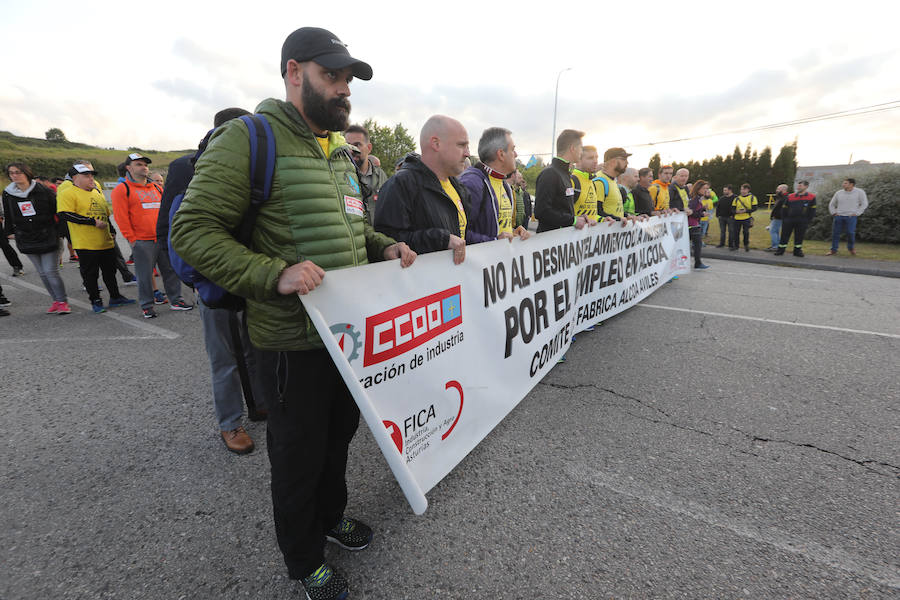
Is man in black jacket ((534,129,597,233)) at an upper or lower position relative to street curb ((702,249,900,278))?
upper

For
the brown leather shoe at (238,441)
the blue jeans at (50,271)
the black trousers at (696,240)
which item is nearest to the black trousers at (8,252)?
the blue jeans at (50,271)

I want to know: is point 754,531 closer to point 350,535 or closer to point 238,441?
point 350,535

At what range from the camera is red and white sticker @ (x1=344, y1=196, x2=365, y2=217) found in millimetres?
1615

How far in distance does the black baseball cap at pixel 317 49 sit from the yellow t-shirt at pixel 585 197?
3779mm

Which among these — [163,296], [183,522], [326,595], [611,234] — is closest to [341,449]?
[326,595]

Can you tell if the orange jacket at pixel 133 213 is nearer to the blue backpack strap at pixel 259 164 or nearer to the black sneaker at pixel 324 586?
the blue backpack strap at pixel 259 164

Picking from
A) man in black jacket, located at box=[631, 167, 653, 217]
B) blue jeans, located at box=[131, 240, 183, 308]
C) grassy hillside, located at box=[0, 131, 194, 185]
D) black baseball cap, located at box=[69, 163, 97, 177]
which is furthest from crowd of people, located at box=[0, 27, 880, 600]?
grassy hillside, located at box=[0, 131, 194, 185]

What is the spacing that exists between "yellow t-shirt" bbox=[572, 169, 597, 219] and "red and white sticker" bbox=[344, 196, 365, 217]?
3611mm

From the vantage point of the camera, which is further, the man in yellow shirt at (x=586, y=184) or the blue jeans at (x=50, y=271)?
the blue jeans at (x=50, y=271)

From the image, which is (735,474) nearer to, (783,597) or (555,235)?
(783,597)

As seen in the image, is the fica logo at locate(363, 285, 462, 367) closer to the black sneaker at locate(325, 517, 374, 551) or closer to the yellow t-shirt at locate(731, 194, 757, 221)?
the black sneaker at locate(325, 517, 374, 551)

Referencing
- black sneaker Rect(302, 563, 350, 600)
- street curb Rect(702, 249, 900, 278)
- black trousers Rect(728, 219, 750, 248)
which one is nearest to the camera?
black sneaker Rect(302, 563, 350, 600)

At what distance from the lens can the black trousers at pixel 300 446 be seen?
58.6 inches

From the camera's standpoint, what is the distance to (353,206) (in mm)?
1662
